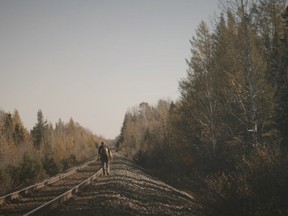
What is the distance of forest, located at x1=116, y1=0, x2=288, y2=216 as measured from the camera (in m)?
10.5

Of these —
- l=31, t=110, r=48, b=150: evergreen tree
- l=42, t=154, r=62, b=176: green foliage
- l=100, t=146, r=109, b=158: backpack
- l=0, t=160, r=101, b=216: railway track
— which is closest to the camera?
l=0, t=160, r=101, b=216: railway track

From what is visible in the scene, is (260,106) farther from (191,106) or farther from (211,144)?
(191,106)

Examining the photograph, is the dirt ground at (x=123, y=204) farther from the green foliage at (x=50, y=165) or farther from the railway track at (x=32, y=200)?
the green foliage at (x=50, y=165)

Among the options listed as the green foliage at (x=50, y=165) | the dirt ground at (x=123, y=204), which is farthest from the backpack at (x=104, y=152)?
the green foliage at (x=50, y=165)

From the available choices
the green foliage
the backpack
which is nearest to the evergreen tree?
the green foliage

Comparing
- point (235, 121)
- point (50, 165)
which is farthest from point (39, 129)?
point (235, 121)

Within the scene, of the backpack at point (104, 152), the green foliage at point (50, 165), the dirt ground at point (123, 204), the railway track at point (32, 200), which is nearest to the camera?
the dirt ground at point (123, 204)

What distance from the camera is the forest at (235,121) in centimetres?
1050

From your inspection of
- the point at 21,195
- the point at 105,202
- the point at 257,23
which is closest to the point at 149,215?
the point at 105,202

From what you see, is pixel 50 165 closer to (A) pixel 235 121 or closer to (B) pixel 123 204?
(A) pixel 235 121

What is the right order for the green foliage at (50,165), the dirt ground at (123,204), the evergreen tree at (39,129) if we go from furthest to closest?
the evergreen tree at (39,129) → the green foliage at (50,165) → the dirt ground at (123,204)

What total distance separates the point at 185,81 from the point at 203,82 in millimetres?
3040

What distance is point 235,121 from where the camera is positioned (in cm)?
2450

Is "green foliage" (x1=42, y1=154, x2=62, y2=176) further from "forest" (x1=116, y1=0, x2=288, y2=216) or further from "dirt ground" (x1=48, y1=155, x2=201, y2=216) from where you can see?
"dirt ground" (x1=48, y1=155, x2=201, y2=216)
